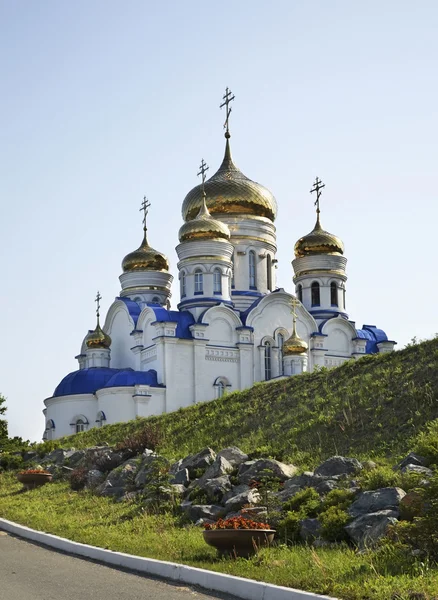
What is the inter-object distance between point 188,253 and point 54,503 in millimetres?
23722

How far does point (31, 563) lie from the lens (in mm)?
8977

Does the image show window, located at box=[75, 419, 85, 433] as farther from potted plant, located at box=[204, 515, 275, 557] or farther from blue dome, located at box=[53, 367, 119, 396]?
potted plant, located at box=[204, 515, 275, 557]

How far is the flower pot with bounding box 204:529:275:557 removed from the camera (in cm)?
817

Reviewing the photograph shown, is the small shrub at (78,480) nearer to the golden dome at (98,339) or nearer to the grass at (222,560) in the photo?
the grass at (222,560)

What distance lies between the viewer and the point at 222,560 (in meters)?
8.17

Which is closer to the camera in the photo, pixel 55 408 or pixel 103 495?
pixel 103 495

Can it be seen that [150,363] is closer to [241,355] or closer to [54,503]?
[241,355]

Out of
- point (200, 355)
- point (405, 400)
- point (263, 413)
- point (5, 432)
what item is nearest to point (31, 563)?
point (405, 400)

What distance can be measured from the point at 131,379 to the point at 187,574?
2591 centimetres

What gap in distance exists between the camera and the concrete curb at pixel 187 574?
266 inches

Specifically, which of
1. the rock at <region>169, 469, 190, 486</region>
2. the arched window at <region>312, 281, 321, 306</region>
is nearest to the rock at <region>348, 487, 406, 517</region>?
the rock at <region>169, 469, 190, 486</region>

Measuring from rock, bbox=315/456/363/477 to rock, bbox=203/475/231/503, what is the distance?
122 centimetres

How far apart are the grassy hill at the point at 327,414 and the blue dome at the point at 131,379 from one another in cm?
1455

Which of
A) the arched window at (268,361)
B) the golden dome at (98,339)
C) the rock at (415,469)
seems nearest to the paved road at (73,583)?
the rock at (415,469)
